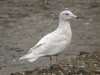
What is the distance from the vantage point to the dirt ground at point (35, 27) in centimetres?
1119

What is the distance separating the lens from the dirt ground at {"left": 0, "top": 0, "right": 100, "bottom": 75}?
1119 cm

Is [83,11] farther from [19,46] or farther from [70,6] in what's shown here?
[19,46]

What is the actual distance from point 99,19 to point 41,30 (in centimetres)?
245

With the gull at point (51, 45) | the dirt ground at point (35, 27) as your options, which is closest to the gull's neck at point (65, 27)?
the gull at point (51, 45)

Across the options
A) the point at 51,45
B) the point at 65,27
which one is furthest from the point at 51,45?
the point at 65,27

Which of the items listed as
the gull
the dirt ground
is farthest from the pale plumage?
the dirt ground

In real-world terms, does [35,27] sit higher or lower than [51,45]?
higher

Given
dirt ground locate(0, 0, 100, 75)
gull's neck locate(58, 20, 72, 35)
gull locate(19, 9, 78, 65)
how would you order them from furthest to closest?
dirt ground locate(0, 0, 100, 75) < gull's neck locate(58, 20, 72, 35) < gull locate(19, 9, 78, 65)

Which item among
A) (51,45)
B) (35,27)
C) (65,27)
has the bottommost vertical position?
(51,45)

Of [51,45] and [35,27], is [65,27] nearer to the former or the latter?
[51,45]

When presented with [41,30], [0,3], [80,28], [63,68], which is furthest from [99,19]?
Result: [63,68]

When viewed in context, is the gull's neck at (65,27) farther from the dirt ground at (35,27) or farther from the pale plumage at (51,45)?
the dirt ground at (35,27)

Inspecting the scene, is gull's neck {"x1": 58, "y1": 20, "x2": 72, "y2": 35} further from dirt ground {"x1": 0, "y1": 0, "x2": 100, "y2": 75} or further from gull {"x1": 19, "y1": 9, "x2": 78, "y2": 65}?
dirt ground {"x1": 0, "y1": 0, "x2": 100, "y2": 75}

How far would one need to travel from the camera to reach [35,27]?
14.3 metres
